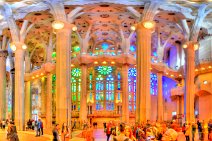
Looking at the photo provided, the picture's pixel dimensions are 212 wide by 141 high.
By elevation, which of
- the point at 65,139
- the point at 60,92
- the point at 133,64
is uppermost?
the point at 133,64

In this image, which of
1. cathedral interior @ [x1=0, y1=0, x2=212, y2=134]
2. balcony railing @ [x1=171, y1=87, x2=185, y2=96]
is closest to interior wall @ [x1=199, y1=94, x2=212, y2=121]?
cathedral interior @ [x1=0, y1=0, x2=212, y2=134]

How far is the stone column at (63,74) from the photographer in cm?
2895


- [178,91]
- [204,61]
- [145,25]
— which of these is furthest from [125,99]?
[145,25]

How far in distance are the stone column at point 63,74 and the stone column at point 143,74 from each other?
5.21 metres

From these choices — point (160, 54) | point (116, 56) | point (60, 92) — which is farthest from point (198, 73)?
point (60, 92)

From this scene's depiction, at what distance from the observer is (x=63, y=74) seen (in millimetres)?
29484

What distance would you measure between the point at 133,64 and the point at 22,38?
Result: 561 inches

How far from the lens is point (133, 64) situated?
45.3 metres

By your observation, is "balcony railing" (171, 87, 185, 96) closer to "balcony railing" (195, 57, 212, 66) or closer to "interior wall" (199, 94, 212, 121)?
"interior wall" (199, 94, 212, 121)

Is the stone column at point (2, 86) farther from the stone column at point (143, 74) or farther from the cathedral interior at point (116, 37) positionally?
the stone column at point (143, 74)

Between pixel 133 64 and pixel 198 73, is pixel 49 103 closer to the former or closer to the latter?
pixel 133 64

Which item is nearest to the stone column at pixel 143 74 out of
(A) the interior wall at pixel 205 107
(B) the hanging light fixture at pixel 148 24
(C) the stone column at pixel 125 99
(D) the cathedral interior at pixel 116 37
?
(D) the cathedral interior at pixel 116 37

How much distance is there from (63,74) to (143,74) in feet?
19.3

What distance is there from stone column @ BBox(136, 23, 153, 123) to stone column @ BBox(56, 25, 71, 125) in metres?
5.21
